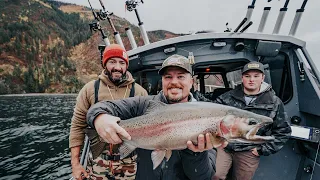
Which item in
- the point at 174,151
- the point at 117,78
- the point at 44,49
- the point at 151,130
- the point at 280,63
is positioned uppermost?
the point at 44,49

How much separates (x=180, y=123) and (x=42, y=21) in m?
133

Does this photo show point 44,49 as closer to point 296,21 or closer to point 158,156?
point 296,21

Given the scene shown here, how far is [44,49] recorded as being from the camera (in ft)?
320

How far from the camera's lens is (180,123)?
209cm

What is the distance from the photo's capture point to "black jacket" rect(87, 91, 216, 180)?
2.07 meters

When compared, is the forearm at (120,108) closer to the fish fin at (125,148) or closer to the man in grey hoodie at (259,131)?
the fish fin at (125,148)

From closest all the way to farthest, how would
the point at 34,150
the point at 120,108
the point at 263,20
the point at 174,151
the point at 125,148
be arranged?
the point at 125,148, the point at 174,151, the point at 120,108, the point at 263,20, the point at 34,150

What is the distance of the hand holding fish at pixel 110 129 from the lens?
6.77 ft

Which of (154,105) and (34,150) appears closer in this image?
(154,105)

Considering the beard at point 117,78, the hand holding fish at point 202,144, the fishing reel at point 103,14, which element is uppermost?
the fishing reel at point 103,14

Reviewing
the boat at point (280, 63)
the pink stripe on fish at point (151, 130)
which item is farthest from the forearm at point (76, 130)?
the pink stripe on fish at point (151, 130)

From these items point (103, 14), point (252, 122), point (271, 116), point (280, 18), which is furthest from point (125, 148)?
point (103, 14)

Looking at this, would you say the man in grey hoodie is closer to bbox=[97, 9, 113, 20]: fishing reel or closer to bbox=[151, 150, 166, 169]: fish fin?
bbox=[151, 150, 166, 169]: fish fin

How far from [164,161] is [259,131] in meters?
2.24
